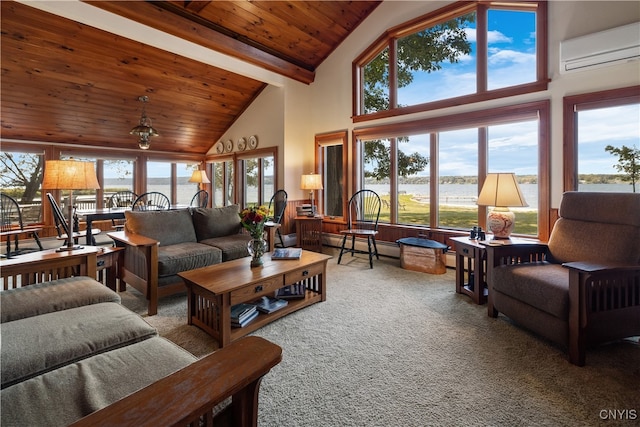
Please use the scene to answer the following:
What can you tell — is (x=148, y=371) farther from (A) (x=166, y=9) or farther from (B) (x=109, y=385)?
(A) (x=166, y=9)

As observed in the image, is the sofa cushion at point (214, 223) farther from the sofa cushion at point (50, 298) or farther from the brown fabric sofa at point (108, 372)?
the brown fabric sofa at point (108, 372)

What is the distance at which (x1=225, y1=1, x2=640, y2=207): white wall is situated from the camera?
3.04 meters

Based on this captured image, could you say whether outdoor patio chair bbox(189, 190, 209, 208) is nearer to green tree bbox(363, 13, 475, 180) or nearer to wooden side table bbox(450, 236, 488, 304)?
green tree bbox(363, 13, 475, 180)

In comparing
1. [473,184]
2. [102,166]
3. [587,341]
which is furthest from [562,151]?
[102,166]

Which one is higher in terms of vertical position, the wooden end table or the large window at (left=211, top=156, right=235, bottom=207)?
the large window at (left=211, top=156, right=235, bottom=207)

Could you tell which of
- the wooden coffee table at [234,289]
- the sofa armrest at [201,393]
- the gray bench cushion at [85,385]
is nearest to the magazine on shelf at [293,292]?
the wooden coffee table at [234,289]

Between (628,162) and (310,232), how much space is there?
4076 millimetres

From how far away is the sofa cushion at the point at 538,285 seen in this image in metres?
1.92

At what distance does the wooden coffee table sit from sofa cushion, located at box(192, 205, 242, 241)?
1.21m

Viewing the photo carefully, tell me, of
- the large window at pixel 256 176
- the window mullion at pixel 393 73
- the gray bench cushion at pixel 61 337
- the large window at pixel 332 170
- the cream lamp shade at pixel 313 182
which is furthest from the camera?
the large window at pixel 256 176

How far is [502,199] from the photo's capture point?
2.82 metres

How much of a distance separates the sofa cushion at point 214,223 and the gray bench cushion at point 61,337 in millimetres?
2165

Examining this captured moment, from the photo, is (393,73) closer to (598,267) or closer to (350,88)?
(350,88)

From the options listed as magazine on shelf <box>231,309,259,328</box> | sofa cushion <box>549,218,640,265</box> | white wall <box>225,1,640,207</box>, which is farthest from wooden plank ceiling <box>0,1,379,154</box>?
sofa cushion <box>549,218,640,265</box>
